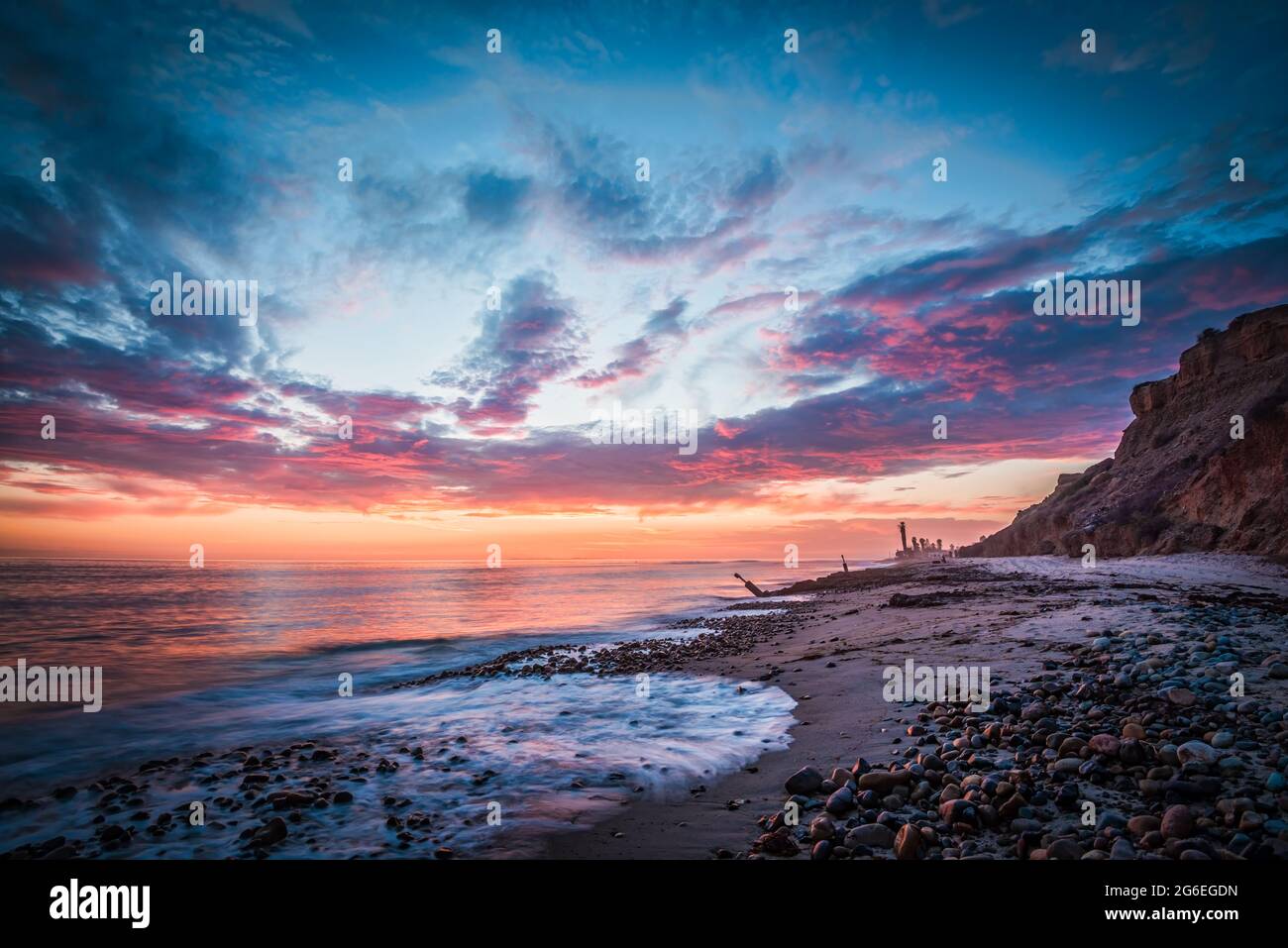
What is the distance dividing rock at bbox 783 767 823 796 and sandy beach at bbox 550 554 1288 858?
144 millimetres

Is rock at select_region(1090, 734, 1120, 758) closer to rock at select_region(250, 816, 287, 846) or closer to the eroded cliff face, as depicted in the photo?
rock at select_region(250, 816, 287, 846)

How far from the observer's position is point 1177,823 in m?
3.90

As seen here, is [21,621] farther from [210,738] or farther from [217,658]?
[210,738]

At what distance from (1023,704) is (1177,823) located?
3.54m

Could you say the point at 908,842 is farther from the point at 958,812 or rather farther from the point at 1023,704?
the point at 1023,704

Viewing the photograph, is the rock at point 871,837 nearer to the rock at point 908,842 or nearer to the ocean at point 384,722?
the rock at point 908,842

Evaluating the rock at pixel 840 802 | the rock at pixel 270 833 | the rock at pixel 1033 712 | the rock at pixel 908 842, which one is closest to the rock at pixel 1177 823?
the rock at pixel 908 842

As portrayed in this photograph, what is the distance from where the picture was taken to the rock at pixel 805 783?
5617 mm

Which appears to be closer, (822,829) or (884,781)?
(822,829)

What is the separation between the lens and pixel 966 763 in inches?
221

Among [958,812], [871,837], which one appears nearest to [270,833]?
[871,837]

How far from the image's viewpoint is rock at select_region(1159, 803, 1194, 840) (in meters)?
3.88

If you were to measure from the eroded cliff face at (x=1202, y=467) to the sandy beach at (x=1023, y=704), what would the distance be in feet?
44.5
